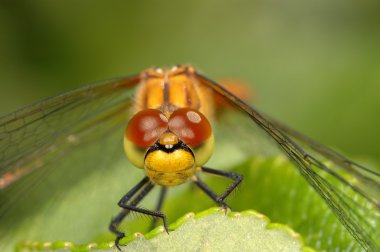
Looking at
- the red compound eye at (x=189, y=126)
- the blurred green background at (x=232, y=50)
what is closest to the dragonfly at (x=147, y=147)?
the red compound eye at (x=189, y=126)

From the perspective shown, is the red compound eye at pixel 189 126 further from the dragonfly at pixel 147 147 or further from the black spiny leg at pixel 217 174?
the black spiny leg at pixel 217 174

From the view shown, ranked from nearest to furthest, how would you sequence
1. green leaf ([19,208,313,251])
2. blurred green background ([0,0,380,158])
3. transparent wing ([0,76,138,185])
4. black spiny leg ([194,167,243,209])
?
green leaf ([19,208,313,251]) → black spiny leg ([194,167,243,209]) → transparent wing ([0,76,138,185]) → blurred green background ([0,0,380,158])

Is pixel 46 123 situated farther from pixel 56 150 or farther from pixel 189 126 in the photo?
pixel 189 126

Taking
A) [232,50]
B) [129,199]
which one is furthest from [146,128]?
[232,50]

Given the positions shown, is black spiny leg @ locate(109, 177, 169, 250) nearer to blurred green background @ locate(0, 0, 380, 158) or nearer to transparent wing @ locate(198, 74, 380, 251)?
transparent wing @ locate(198, 74, 380, 251)

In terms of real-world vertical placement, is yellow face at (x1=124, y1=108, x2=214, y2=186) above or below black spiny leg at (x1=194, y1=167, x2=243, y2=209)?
above

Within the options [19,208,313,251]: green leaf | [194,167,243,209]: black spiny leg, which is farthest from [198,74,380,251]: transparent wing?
[19,208,313,251]: green leaf

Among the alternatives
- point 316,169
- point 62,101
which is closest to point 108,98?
point 62,101

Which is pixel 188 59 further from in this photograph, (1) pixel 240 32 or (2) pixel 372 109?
(2) pixel 372 109
